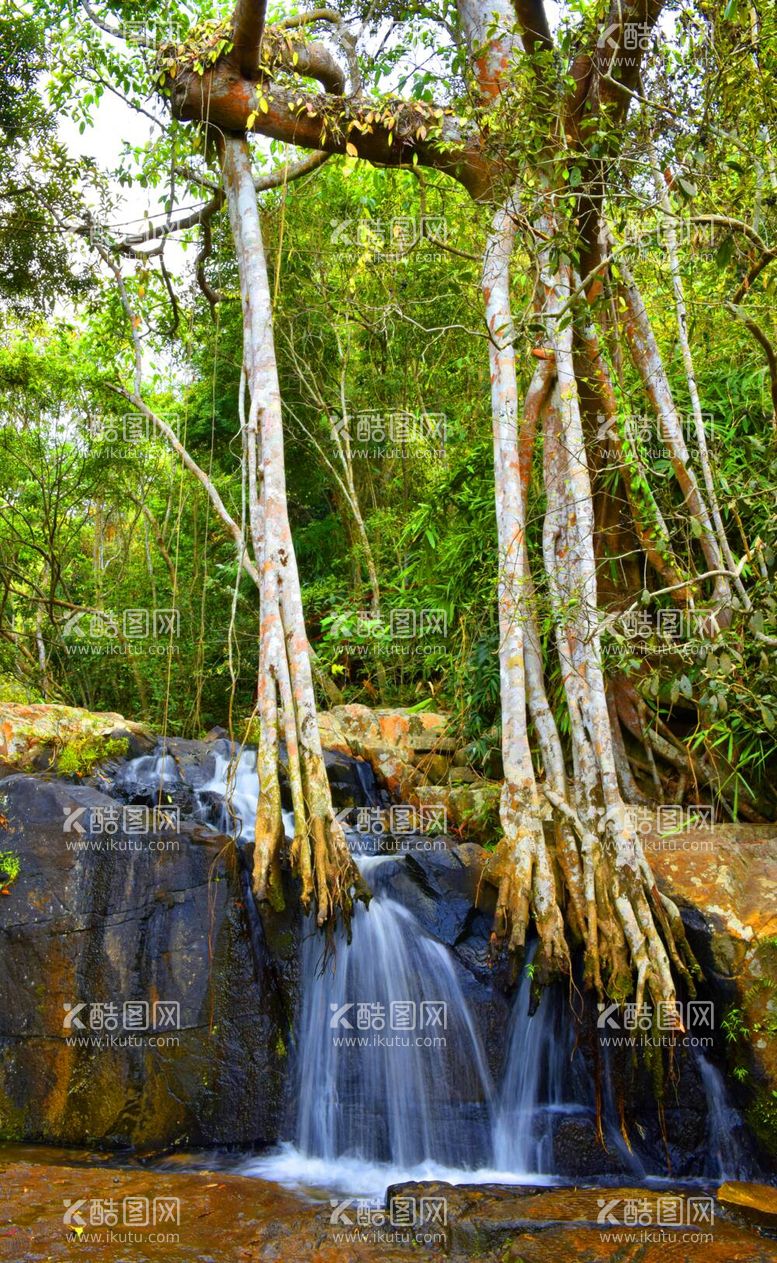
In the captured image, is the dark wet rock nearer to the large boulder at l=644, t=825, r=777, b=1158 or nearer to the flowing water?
the flowing water

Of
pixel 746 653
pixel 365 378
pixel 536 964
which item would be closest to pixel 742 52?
pixel 746 653

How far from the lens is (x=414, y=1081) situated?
4.75 meters

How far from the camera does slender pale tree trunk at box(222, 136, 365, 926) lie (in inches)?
189

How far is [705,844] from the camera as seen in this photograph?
16.6ft

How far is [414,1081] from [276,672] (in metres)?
2.26

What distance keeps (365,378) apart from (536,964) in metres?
8.10

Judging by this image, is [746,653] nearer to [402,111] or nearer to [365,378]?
[402,111]

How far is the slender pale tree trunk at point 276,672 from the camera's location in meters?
4.80

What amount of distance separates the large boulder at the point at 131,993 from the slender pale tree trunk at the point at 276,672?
0.43 metres

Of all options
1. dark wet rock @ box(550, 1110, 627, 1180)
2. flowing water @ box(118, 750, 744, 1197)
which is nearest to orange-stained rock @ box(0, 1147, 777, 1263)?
dark wet rock @ box(550, 1110, 627, 1180)

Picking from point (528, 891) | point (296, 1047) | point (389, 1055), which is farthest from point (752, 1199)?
point (296, 1047)

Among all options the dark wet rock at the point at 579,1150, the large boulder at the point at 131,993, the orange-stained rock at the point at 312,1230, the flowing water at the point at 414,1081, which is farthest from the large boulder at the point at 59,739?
the dark wet rock at the point at 579,1150

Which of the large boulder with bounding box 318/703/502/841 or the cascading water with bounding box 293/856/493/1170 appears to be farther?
the large boulder with bounding box 318/703/502/841

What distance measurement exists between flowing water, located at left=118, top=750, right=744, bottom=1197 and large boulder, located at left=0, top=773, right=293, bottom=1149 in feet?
0.69
